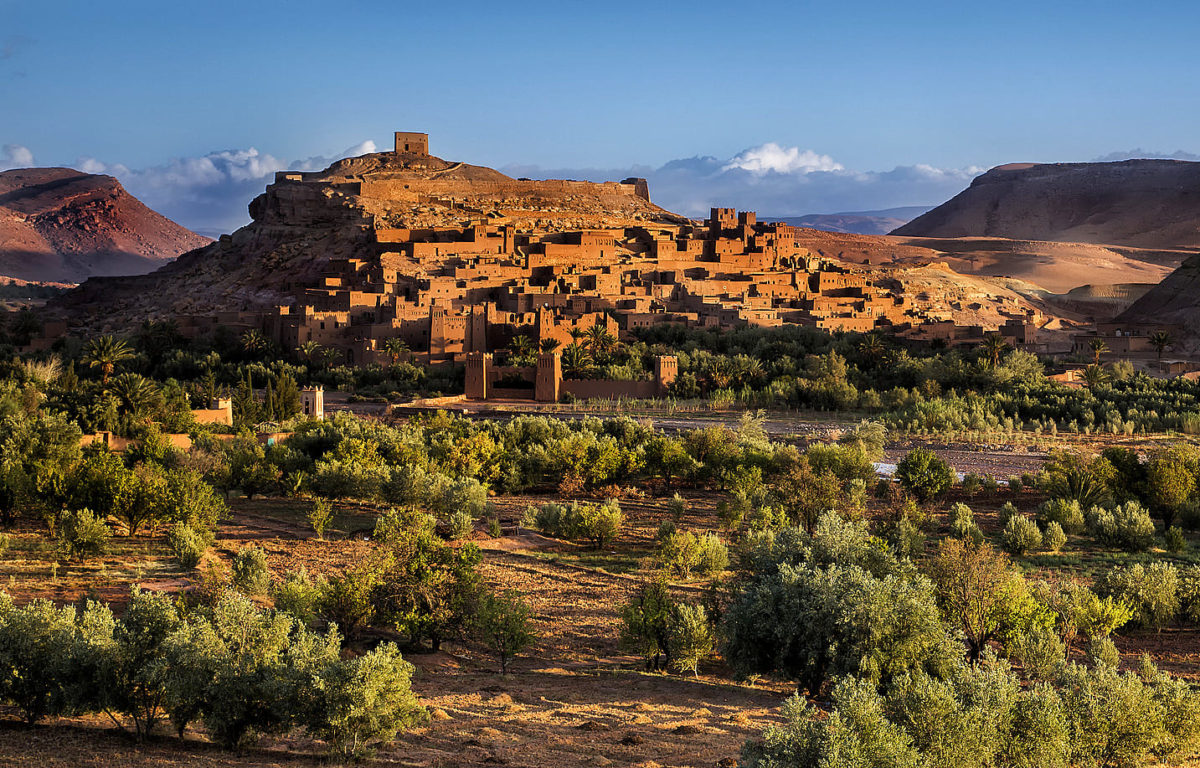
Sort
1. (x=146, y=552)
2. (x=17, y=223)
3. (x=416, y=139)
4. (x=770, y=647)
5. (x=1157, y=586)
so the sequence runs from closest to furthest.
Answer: (x=770, y=647) → (x=1157, y=586) → (x=146, y=552) → (x=416, y=139) → (x=17, y=223)

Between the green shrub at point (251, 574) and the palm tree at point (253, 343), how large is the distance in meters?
34.4

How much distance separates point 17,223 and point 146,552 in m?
161

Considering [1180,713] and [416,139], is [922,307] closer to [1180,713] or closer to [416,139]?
[416,139]

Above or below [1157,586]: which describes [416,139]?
above

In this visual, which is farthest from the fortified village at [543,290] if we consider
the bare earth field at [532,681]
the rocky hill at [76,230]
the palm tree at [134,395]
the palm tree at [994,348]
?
the rocky hill at [76,230]

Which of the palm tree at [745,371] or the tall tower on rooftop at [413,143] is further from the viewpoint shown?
the tall tower on rooftop at [413,143]

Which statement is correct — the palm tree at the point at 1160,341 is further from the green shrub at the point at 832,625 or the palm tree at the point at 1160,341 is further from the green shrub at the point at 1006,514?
the green shrub at the point at 832,625

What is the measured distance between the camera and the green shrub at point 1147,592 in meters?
13.9

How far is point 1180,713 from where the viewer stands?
9.43 m

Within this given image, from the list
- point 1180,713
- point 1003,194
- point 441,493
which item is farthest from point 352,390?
point 1003,194

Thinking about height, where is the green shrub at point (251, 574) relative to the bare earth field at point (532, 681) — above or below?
above

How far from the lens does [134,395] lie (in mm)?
28188

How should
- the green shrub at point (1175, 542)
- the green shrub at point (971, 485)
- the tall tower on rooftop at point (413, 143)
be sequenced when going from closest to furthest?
the green shrub at point (1175, 542) → the green shrub at point (971, 485) → the tall tower on rooftop at point (413, 143)

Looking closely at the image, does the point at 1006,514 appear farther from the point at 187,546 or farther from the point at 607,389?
the point at 607,389
